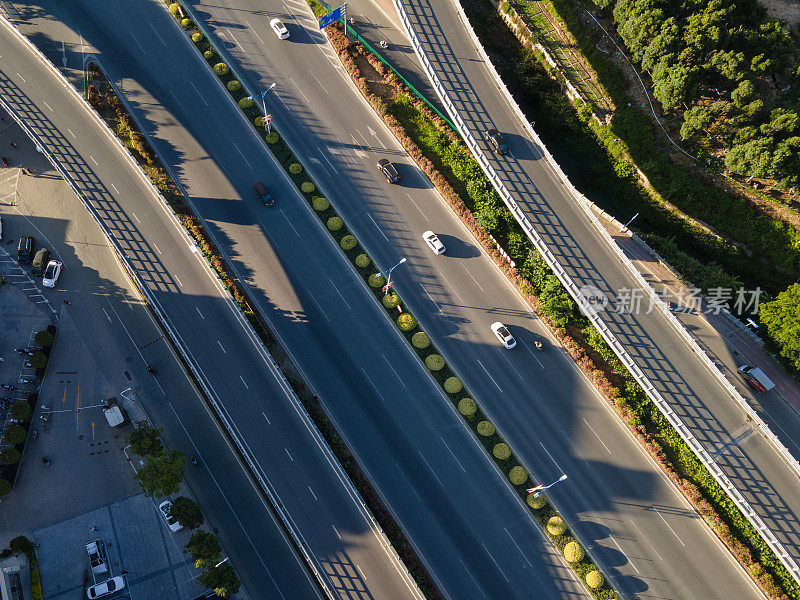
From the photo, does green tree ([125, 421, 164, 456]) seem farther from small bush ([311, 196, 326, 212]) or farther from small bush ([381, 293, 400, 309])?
small bush ([311, 196, 326, 212])

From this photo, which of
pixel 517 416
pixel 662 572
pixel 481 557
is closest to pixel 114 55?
pixel 517 416

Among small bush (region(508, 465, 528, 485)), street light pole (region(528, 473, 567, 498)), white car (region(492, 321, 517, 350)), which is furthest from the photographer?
white car (region(492, 321, 517, 350))

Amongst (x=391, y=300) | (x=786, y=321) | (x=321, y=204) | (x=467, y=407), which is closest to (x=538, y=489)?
(x=467, y=407)

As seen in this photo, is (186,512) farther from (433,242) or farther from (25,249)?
(433,242)

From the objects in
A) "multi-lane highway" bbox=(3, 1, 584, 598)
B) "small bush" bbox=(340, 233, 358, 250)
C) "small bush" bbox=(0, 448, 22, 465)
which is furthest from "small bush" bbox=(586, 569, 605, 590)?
"small bush" bbox=(0, 448, 22, 465)

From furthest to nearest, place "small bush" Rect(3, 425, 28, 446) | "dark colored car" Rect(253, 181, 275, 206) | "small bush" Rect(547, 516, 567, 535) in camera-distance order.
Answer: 1. "dark colored car" Rect(253, 181, 275, 206)
2. "small bush" Rect(547, 516, 567, 535)
3. "small bush" Rect(3, 425, 28, 446)
